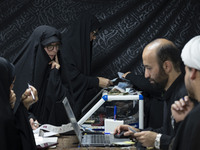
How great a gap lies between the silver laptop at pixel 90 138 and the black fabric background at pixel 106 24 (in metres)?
2.06

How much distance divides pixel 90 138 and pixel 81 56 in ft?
5.90

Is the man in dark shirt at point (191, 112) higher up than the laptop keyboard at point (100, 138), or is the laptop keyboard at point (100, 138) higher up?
the man in dark shirt at point (191, 112)

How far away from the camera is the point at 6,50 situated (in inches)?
180

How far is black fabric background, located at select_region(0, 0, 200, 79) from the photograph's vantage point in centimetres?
448

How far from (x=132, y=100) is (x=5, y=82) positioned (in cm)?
172

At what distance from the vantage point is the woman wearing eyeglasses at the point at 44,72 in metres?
3.25

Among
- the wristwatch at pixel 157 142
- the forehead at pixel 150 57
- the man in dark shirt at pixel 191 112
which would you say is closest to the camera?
the man in dark shirt at pixel 191 112

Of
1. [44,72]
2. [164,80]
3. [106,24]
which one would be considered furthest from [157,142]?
[106,24]

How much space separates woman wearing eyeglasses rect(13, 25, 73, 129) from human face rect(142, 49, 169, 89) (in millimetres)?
1092

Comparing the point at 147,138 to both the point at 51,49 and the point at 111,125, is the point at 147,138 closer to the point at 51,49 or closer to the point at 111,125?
the point at 111,125

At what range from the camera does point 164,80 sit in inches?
95.7

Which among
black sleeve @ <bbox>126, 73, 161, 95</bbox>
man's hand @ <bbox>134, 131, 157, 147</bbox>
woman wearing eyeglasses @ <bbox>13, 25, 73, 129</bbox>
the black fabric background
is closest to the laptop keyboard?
man's hand @ <bbox>134, 131, 157, 147</bbox>

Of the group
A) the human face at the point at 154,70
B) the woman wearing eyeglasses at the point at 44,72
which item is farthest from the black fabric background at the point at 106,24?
the human face at the point at 154,70

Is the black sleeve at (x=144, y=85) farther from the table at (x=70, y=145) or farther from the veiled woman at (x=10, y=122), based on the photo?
the veiled woman at (x=10, y=122)
